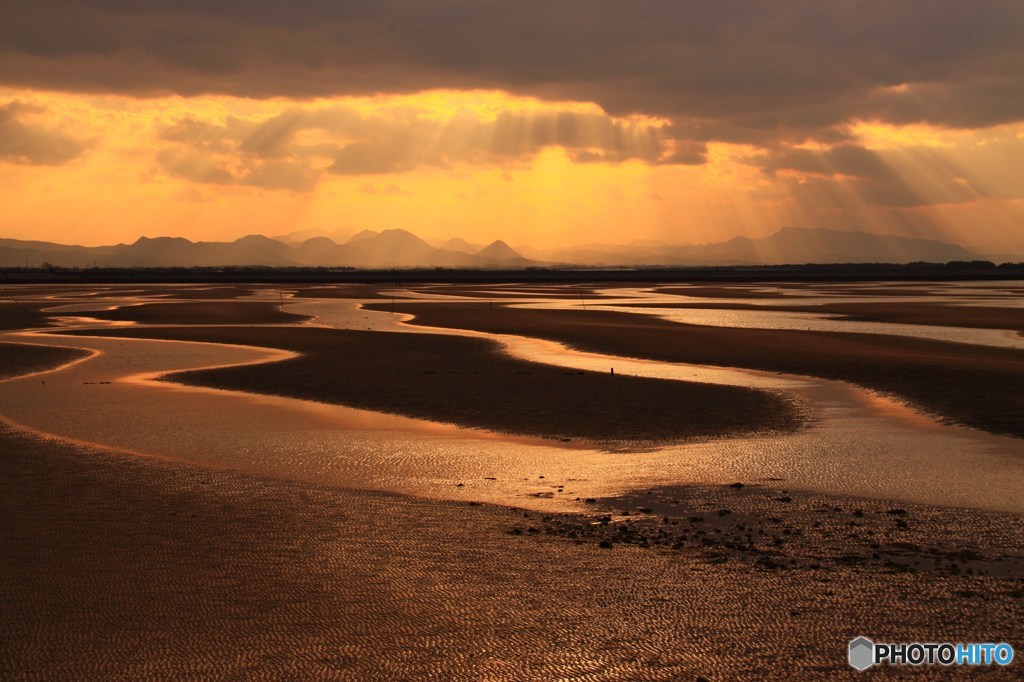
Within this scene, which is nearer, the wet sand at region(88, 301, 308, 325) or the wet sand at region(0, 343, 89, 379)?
the wet sand at region(0, 343, 89, 379)

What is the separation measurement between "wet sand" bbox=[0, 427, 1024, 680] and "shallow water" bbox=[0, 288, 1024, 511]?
161cm

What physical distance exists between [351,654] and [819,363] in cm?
2418

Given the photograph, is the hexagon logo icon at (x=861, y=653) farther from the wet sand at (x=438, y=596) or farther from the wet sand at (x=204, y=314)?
the wet sand at (x=204, y=314)

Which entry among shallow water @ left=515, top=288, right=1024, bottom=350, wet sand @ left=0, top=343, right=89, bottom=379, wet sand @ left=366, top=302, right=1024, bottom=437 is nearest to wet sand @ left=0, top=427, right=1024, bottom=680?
wet sand @ left=366, top=302, right=1024, bottom=437

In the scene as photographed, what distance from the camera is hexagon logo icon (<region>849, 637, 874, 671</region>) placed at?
7.44 meters

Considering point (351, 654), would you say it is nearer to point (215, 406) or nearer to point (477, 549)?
point (477, 549)

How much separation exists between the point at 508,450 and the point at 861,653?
32.0 ft

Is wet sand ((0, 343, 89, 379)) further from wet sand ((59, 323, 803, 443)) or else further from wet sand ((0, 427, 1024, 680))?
wet sand ((0, 427, 1024, 680))

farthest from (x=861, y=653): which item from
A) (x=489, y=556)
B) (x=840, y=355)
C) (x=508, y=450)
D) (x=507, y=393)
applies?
(x=840, y=355)

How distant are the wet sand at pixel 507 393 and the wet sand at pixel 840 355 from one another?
3938 mm

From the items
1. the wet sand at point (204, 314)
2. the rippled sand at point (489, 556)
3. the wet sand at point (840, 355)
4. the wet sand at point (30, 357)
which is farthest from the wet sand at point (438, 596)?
the wet sand at point (204, 314)

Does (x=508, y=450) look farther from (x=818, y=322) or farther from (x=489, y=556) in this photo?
(x=818, y=322)

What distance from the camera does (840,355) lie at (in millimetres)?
30531

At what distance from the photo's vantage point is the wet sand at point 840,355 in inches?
843
